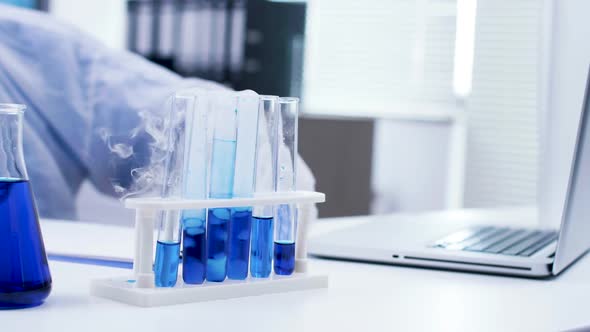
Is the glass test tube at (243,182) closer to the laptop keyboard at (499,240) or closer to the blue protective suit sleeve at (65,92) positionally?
the laptop keyboard at (499,240)

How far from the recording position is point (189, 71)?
12.8 ft

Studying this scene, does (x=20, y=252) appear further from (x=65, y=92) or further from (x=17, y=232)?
(x=65, y=92)

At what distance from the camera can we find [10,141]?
28.5 inches

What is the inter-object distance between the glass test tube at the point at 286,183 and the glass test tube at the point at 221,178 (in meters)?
0.07

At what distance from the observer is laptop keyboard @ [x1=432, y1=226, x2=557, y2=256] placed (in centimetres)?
110

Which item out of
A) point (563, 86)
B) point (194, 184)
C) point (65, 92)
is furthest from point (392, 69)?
point (194, 184)

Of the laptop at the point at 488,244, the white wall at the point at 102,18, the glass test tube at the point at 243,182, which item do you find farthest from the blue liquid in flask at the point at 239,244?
the white wall at the point at 102,18

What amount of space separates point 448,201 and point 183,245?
3.31 meters

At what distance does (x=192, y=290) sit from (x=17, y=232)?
165 mm

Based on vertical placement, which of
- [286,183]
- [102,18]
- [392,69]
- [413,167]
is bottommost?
[413,167]

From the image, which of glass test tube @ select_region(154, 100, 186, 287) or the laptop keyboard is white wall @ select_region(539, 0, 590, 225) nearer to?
the laptop keyboard

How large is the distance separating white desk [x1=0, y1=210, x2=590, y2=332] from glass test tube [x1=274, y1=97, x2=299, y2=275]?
41mm

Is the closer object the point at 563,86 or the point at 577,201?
the point at 577,201

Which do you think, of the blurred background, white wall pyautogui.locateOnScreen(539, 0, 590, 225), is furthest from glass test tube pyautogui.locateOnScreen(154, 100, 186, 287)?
the blurred background
